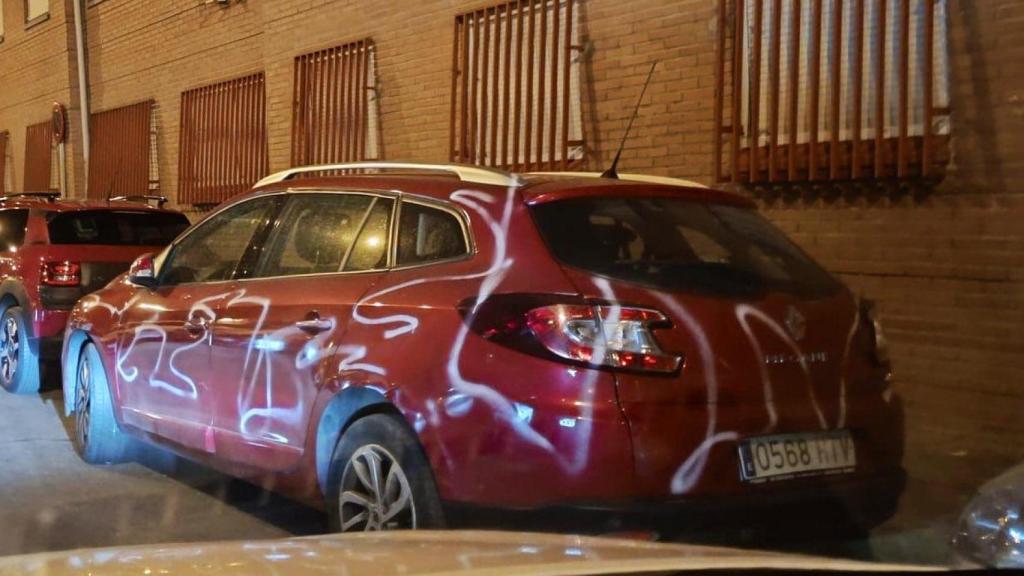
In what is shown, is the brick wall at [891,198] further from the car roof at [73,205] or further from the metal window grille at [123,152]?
the metal window grille at [123,152]

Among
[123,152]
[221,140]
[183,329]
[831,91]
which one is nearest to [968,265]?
[831,91]

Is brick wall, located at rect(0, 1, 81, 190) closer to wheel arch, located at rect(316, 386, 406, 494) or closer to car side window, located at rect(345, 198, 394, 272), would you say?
car side window, located at rect(345, 198, 394, 272)

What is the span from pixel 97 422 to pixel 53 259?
270 centimetres

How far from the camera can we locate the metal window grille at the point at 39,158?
1983 cm

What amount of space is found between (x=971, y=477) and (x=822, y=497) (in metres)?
2.51

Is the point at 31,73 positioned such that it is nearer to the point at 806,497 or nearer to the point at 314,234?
the point at 314,234

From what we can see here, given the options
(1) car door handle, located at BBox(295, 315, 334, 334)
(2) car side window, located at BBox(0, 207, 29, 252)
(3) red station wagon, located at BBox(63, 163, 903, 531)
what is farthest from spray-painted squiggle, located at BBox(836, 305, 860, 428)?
(2) car side window, located at BBox(0, 207, 29, 252)

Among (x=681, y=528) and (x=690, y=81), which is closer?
(x=681, y=528)

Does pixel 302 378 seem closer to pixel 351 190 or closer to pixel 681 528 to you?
pixel 351 190

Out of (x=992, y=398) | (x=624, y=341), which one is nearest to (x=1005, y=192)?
(x=992, y=398)

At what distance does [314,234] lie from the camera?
197 inches

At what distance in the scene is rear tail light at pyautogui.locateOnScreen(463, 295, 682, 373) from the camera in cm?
360

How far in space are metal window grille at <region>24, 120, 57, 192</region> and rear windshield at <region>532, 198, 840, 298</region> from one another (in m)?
17.7

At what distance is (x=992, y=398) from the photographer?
6.34 meters
